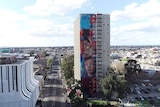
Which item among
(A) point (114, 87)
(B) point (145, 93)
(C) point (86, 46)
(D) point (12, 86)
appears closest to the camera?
(D) point (12, 86)

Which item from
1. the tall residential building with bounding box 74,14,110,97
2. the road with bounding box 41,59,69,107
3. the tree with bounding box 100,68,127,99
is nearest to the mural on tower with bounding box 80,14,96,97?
A: the tall residential building with bounding box 74,14,110,97

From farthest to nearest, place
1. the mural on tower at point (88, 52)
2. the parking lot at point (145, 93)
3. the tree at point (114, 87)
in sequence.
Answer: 1. the mural on tower at point (88, 52)
2. the parking lot at point (145, 93)
3. the tree at point (114, 87)

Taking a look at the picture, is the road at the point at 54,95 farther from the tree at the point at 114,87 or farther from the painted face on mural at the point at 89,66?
the tree at the point at 114,87

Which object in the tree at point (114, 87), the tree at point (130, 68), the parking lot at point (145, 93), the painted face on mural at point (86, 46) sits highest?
the painted face on mural at point (86, 46)

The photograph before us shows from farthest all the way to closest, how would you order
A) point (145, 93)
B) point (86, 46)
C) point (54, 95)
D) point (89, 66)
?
point (89, 66) → point (145, 93) → point (86, 46) → point (54, 95)

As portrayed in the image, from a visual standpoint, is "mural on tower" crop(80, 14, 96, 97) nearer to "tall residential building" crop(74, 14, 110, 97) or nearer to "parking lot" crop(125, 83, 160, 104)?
"tall residential building" crop(74, 14, 110, 97)

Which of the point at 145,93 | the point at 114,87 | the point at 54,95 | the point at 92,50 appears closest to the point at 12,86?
the point at 54,95

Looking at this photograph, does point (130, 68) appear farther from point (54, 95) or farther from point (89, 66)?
point (54, 95)

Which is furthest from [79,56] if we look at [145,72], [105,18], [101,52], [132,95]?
[145,72]

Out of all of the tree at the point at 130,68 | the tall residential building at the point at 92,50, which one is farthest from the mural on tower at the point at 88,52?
the tree at the point at 130,68
